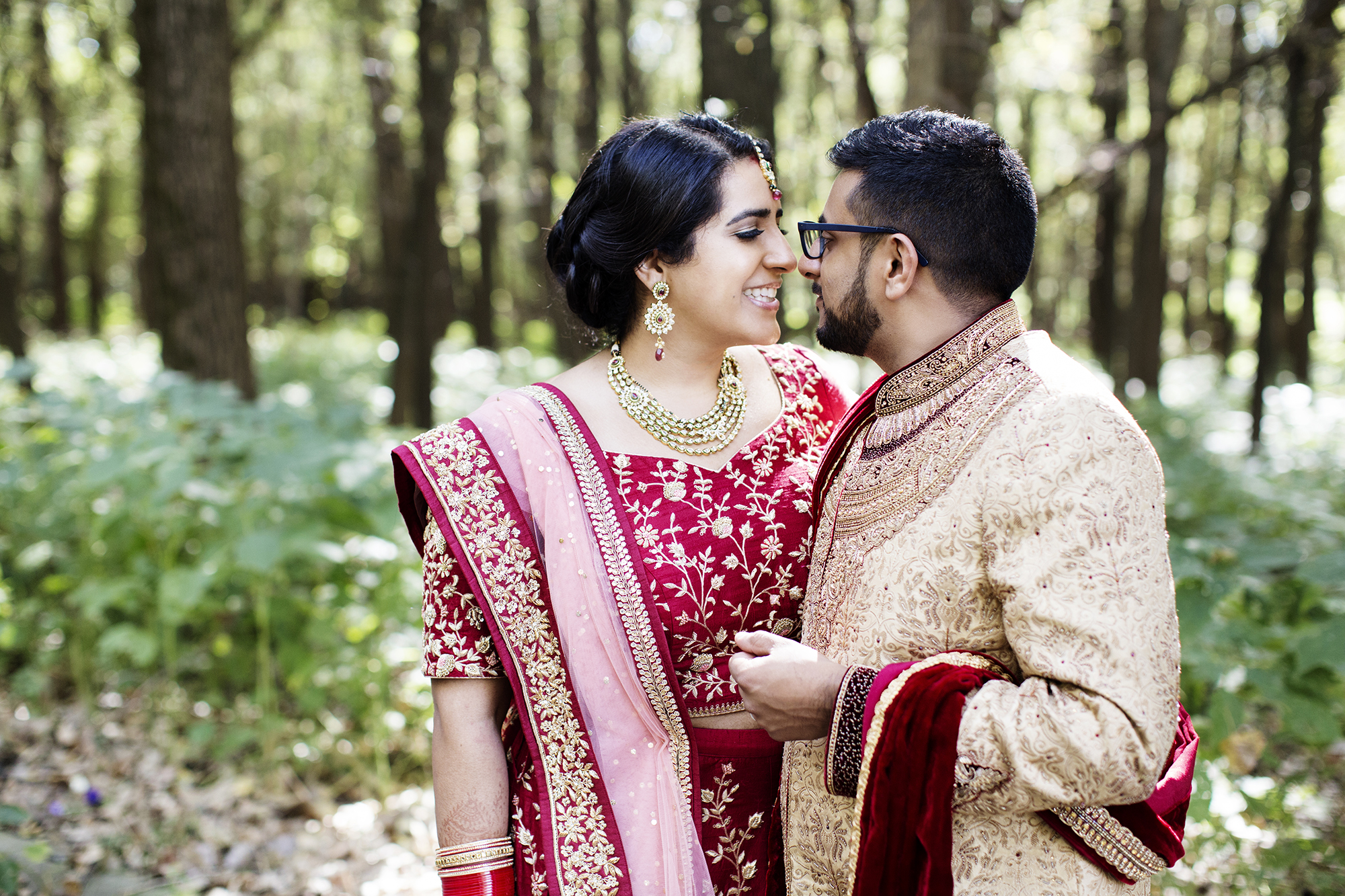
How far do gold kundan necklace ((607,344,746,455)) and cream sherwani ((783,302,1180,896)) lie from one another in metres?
0.34

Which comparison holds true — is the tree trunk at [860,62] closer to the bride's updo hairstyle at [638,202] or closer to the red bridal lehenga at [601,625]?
the bride's updo hairstyle at [638,202]

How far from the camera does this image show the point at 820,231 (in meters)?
1.69

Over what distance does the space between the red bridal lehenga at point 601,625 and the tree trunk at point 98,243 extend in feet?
72.3

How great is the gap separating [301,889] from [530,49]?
11.6 m

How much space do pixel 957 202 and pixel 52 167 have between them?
51.6ft

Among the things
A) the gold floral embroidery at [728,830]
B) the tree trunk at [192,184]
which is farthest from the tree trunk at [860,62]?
the tree trunk at [192,184]

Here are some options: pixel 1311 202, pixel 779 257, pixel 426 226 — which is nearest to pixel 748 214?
pixel 779 257

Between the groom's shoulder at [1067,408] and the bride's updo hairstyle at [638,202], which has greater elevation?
the bride's updo hairstyle at [638,202]

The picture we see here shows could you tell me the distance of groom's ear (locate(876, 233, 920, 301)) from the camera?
1583 mm

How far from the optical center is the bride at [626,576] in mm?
1840

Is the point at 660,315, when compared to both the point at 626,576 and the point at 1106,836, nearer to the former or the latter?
the point at 626,576

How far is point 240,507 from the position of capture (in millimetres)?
3639

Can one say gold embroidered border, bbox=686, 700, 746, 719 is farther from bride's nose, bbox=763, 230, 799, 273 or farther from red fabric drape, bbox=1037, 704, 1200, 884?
bride's nose, bbox=763, 230, 799, 273

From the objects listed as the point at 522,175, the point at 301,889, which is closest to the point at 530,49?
the point at 522,175
